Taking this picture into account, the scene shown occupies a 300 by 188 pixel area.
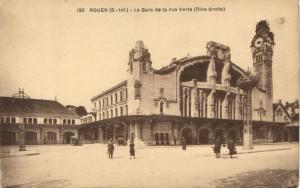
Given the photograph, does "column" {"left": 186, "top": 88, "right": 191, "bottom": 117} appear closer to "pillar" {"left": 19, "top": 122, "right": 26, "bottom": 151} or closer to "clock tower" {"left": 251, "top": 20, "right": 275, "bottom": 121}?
"clock tower" {"left": 251, "top": 20, "right": 275, "bottom": 121}

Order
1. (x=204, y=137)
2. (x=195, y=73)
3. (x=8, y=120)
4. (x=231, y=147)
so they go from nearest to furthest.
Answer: (x=8, y=120) < (x=231, y=147) < (x=195, y=73) < (x=204, y=137)

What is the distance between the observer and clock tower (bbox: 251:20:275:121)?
324 inches

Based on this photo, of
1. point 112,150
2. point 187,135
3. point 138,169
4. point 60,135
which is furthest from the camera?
point 187,135

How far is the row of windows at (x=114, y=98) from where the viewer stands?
7.99m

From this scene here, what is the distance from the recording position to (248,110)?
9578mm

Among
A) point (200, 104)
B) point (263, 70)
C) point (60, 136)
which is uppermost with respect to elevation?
point (263, 70)

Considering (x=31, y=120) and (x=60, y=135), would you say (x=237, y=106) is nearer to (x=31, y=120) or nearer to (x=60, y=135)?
(x=60, y=135)

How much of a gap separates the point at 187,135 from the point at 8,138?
14.0ft

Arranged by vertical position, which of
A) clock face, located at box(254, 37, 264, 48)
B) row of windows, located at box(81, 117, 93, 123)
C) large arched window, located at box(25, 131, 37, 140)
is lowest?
large arched window, located at box(25, 131, 37, 140)

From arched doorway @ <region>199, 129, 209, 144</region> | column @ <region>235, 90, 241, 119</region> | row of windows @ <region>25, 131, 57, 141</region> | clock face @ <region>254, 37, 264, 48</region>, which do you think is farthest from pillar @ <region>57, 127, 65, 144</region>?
clock face @ <region>254, 37, 264, 48</region>

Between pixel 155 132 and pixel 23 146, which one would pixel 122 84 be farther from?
pixel 23 146

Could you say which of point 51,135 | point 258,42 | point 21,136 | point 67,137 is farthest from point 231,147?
point 21,136

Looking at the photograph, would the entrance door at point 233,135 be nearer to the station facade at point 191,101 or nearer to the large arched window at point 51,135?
the station facade at point 191,101

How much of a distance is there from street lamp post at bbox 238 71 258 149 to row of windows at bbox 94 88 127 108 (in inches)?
108
